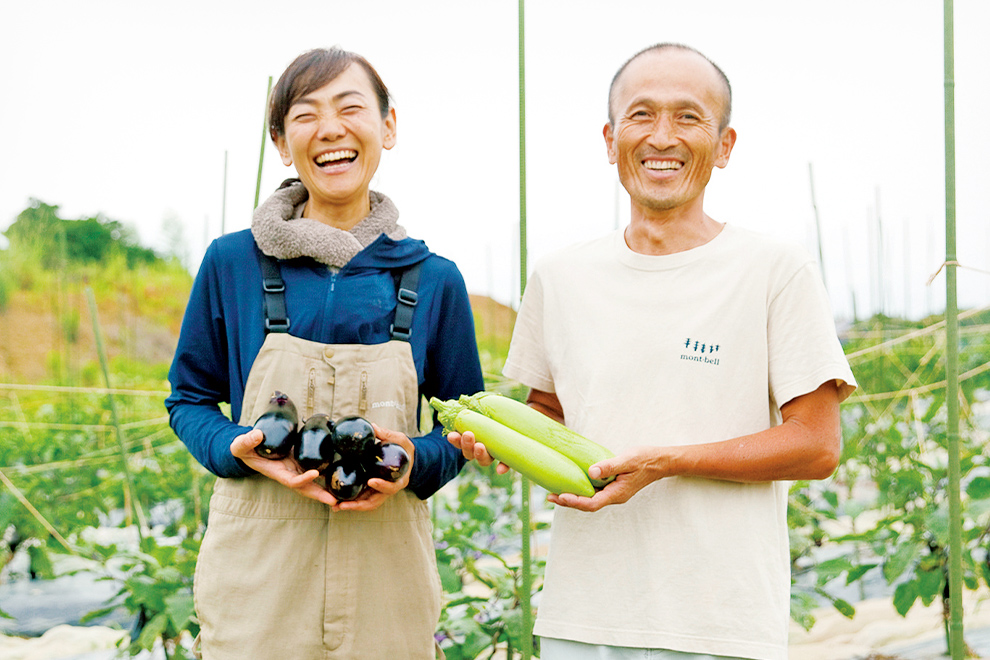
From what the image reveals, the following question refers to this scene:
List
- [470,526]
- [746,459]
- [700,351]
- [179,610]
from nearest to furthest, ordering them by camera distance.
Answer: [746,459] < [700,351] < [179,610] < [470,526]

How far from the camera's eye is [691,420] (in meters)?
1.65

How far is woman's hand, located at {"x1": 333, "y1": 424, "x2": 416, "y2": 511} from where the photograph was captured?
165 cm

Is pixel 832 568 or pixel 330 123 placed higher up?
pixel 330 123

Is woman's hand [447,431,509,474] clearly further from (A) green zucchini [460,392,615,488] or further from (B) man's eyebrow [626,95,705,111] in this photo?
(B) man's eyebrow [626,95,705,111]

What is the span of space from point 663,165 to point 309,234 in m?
0.78

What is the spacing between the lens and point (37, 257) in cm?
755

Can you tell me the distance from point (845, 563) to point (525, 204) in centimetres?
170

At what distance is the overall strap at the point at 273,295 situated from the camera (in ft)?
5.89

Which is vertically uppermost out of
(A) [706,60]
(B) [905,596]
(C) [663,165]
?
(A) [706,60]

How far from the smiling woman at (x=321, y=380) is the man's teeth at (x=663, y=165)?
52 cm

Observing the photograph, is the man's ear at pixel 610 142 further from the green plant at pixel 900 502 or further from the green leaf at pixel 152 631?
the green leaf at pixel 152 631

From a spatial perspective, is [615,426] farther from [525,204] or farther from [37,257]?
[37,257]

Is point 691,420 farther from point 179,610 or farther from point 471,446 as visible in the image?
point 179,610

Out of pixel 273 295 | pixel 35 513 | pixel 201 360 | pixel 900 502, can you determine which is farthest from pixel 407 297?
pixel 900 502
